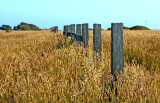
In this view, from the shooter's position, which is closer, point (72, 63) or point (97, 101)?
point (97, 101)

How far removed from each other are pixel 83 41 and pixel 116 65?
1886 millimetres

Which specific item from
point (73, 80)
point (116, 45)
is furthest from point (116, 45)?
point (73, 80)

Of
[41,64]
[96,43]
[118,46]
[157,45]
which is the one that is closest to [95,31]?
Answer: [96,43]

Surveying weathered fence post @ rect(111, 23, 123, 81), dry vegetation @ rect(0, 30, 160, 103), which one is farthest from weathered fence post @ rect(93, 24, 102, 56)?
weathered fence post @ rect(111, 23, 123, 81)

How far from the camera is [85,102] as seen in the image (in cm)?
246

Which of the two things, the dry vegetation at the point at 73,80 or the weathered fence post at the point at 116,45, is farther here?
the weathered fence post at the point at 116,45

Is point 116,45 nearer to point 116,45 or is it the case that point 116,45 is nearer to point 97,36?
point 116,45

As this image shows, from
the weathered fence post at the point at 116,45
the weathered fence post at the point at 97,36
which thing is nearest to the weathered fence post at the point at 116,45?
the weathered fence post at the point at 116,45

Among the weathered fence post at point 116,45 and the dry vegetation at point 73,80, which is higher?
the weathered fence post at point 116,45

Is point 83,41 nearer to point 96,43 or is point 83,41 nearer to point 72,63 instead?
point 96,43

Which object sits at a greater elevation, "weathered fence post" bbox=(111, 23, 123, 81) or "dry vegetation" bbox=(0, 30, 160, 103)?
"weathered fence post" bbox=(111, 23, 123, 81)

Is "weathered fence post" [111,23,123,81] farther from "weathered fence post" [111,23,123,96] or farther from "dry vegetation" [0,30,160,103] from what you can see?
"dry vegetation" [0,30,160,103]

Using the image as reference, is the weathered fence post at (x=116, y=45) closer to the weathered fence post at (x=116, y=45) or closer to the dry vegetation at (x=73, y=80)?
the weathered fence post at (x=116, y=45)

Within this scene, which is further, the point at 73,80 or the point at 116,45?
the point at 73,80
